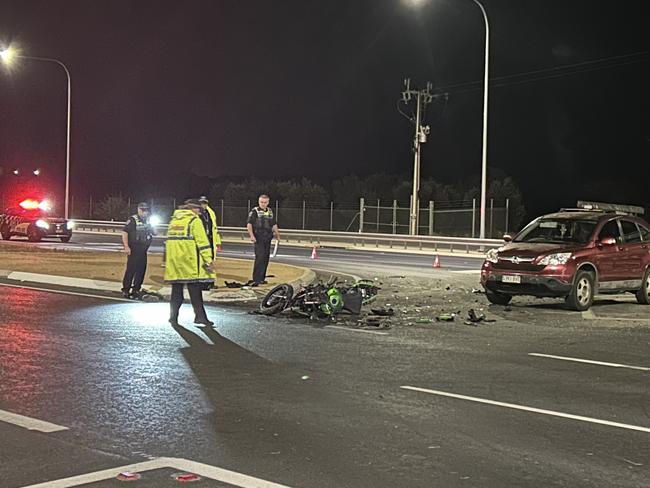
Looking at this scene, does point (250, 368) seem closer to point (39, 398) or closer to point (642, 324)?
point (39, 398)

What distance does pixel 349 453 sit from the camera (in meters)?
5.49

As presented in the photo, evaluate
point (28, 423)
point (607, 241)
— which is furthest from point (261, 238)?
point (28, 423)

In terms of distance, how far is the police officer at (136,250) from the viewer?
1437cm

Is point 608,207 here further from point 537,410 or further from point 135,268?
point 537,410

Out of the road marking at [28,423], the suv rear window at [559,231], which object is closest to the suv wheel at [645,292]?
the suv rear window at [559,231]

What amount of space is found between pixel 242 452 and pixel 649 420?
3.26 metres

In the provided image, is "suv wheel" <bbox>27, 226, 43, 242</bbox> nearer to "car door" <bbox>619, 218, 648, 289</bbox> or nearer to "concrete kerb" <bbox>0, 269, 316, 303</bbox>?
"concrete kerb" <bbox>0, 269, 316, 303</bbox>

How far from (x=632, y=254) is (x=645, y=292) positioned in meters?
0.89

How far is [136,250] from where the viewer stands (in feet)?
47.0

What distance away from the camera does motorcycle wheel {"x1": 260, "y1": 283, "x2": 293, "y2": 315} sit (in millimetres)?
12672

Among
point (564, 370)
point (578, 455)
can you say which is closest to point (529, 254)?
point (564, 370)

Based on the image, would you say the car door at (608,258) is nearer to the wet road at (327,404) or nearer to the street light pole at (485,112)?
the wet road at (327,404)

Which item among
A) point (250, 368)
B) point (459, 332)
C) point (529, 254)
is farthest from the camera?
point (529, 254)

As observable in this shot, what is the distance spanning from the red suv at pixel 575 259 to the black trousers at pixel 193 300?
5.23 m
